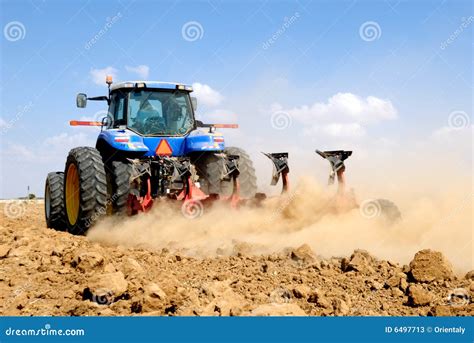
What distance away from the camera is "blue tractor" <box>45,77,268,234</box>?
25.3ft

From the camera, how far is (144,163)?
7.86m

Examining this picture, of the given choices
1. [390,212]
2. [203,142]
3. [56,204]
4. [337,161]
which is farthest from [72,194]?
[390,212]

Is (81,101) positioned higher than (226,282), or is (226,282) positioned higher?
(81,101)

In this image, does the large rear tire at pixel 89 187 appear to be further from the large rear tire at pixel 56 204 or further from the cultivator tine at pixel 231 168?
the cultivator tine at pixel 231 168

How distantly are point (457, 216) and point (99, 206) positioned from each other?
4.82m

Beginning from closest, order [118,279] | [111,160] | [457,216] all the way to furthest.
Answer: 1. [118,279]
2. [457,216]
3. [111,160]

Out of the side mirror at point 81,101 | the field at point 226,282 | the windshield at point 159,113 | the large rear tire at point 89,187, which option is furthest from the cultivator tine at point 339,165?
the side mirror at point 81,101

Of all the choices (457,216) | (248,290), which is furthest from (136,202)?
(457,216)

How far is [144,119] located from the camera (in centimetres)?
850

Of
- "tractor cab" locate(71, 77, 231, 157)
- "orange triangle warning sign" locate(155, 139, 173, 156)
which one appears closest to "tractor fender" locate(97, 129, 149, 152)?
"tractor cab" locate(71, 77, 231, 157)

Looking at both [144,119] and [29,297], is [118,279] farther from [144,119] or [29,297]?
[144,119]

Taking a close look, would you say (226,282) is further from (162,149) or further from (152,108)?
(152,108)

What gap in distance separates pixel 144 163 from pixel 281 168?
1955 millimetres

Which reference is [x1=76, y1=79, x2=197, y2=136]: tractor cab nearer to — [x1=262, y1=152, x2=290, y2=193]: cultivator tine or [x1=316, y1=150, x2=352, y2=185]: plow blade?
[x1=262, y1=152, x2=290, y2=193]: cultivator tine
